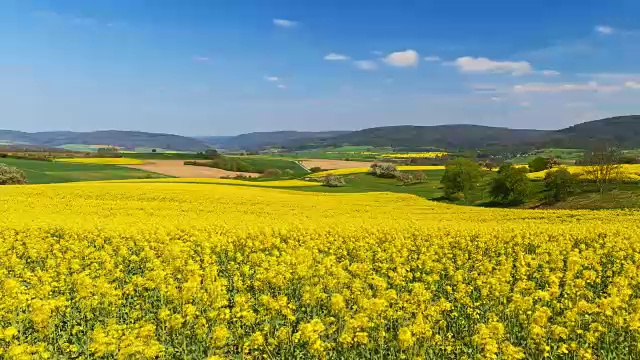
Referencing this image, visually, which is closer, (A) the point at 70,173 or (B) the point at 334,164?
(A) the point at 70,173

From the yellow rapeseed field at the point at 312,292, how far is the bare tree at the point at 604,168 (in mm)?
44997

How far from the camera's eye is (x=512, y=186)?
198ft

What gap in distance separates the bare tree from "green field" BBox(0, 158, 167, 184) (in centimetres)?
6846

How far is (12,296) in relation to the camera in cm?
1027

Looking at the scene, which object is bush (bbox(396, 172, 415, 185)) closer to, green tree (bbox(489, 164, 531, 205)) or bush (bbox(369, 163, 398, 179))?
bush (bbox(369, 163, 398, 179))

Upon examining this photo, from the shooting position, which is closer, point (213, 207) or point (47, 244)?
point (47, 244)

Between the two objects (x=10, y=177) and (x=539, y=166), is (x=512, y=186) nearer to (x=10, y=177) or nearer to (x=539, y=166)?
(x=539, y=166)

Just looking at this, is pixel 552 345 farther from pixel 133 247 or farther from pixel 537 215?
pixel 537 215

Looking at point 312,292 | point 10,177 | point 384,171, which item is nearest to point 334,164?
point 384,171

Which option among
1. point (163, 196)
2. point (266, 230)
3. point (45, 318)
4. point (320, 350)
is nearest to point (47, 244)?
point (266, 230)

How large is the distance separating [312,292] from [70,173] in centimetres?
7999

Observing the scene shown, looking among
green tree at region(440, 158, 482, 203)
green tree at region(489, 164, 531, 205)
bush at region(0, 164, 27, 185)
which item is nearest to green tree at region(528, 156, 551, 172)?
green tree at region(440, 158, 482, 203)

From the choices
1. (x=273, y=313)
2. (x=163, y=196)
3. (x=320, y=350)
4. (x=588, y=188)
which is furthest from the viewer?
(x=588, y=188)

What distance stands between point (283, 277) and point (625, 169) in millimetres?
74439
